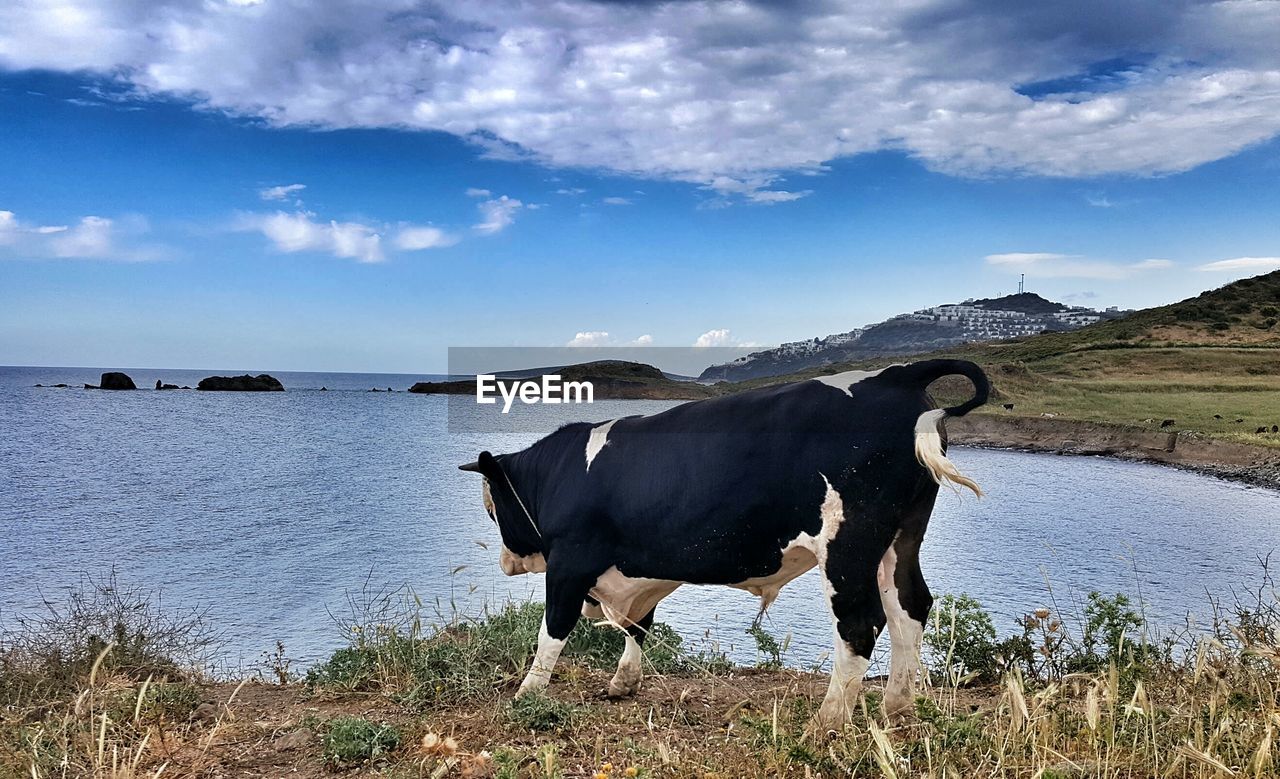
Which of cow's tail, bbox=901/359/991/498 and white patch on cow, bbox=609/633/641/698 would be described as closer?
cow's tail, bbox=901/359/991/498

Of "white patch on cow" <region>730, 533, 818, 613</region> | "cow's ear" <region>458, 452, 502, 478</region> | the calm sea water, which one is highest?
"cow's ear" <region>458, 452, 502, 478</region>

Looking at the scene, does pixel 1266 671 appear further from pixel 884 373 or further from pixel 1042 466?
pixel 1042 466

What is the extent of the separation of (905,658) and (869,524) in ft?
3.59

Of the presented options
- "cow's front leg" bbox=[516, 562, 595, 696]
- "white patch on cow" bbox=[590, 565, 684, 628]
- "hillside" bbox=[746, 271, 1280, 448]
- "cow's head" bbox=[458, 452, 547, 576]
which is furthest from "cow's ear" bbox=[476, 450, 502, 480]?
"hillside" bbox=[746, 271, 1280, 448]

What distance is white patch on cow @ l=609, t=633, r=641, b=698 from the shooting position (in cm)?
621

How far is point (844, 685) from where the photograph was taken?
5.07m

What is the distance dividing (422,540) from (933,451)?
18310 millimetres

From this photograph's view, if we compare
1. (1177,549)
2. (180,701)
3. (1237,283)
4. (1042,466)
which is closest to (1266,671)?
(180,701)

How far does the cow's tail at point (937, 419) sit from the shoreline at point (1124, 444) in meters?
28.9

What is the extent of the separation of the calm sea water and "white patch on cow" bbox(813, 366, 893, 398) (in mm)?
3824

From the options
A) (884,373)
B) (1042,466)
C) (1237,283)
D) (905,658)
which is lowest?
(1042,466)

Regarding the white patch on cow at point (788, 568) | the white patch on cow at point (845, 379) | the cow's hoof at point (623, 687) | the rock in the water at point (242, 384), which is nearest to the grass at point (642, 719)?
the cow's hoof at point (623, 687)

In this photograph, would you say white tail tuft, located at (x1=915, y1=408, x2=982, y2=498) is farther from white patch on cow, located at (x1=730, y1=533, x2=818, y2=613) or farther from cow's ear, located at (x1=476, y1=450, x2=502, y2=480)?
cow's ear, located at (x1=476, y1=450, x2=502, y2=480)

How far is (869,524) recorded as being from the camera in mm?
Result: 5098
